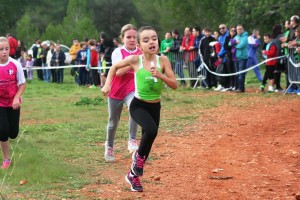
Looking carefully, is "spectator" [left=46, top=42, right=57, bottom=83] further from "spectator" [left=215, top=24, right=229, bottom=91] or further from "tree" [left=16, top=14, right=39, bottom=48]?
"tree" [left=16, top=14, right=39, bottom=48]

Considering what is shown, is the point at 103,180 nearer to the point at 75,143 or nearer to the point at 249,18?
the point at 75,143

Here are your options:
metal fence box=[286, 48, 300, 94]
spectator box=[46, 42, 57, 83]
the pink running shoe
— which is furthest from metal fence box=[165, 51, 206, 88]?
the pink running shoe

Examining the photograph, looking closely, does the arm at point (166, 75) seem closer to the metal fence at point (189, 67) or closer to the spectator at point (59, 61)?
the metal fence at point (189, 67)

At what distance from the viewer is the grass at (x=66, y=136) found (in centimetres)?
899

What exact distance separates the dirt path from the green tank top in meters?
1.11

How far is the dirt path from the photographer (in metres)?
8.36

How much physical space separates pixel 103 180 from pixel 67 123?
6.61 metres

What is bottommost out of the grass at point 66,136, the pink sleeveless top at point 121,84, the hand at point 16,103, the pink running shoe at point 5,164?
the grass at point 66,136

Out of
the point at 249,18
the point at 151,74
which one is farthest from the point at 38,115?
the point at 249,18

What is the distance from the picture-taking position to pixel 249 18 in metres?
44.6

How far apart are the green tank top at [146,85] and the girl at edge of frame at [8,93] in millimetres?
2069

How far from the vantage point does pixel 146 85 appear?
8.62 m

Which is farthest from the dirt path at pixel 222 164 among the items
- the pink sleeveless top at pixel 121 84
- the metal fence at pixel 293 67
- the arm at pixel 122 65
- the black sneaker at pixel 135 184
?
the metal fence at pixel 293 67

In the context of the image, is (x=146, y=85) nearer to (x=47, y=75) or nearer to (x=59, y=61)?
(x=59, y=61)
